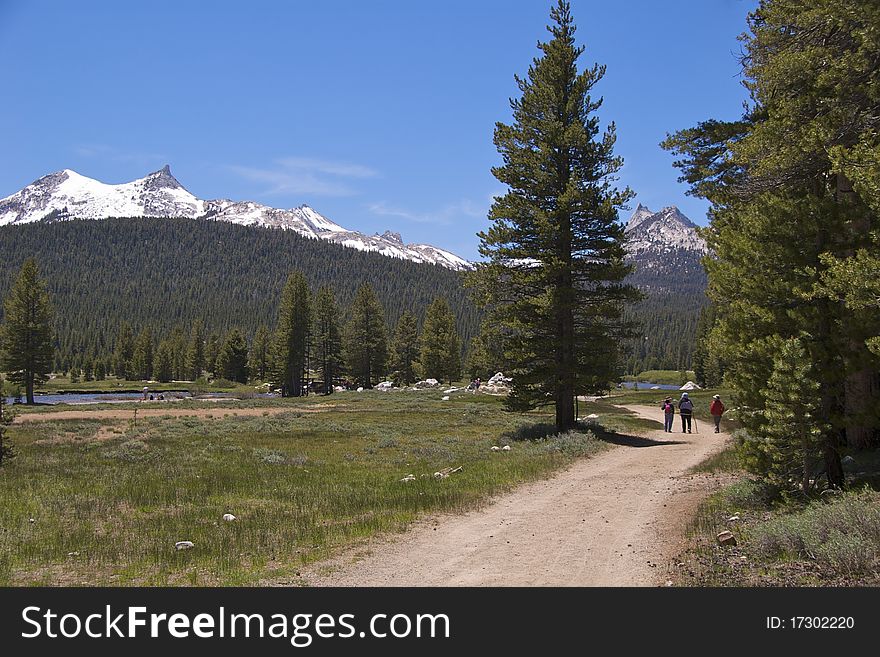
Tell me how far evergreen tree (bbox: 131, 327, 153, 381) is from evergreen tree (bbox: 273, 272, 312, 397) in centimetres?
6804

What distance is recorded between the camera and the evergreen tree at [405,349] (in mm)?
101375

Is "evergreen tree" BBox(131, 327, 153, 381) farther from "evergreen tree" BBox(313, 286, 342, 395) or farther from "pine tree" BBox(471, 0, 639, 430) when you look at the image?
"pine tree" BBox(471, 0, 639, 430)

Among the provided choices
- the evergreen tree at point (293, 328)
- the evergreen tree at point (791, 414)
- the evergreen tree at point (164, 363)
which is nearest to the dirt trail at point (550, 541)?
the evergreen tree at point (791, 414)

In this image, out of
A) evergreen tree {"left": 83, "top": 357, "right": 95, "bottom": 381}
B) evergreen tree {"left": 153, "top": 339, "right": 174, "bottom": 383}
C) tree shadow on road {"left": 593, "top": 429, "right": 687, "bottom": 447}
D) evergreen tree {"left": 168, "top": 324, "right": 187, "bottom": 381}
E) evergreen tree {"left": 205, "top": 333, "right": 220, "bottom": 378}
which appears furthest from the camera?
evergreen tree {"left": 83, "top": 357, "right": 95, "bottom": 381}

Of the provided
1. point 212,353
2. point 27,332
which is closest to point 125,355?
point 212,353

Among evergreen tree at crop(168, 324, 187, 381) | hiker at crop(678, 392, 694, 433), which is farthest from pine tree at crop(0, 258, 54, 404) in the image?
evergreen tree at crop(168, 324, 187, 381)

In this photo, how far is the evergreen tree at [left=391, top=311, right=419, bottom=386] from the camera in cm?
10138

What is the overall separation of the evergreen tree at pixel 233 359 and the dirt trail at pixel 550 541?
110m

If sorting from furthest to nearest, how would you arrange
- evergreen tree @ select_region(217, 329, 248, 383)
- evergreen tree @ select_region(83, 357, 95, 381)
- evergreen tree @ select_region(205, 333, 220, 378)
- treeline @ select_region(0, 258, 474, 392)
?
evergreen tree @ select_region(83, 357, 95, 381) → evergreen tree @ select_region(205, 333, 220, 378) → evergreen tree @ select_region(217, 329, 248, 383) → treeline @ select_region(0, 258, 474, 392)

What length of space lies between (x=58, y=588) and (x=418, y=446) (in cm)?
1789

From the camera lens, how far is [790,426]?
1036 cm

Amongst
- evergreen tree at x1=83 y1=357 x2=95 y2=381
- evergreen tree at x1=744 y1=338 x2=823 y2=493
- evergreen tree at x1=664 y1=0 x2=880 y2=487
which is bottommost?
evergreen tree at x1=83 y1=357 x2=95 y2=381

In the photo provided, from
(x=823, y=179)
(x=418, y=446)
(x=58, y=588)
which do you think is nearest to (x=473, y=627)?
(x=58, y=588)

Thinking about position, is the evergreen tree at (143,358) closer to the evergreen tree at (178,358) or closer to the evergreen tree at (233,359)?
the evergreen tree at (178,358)
